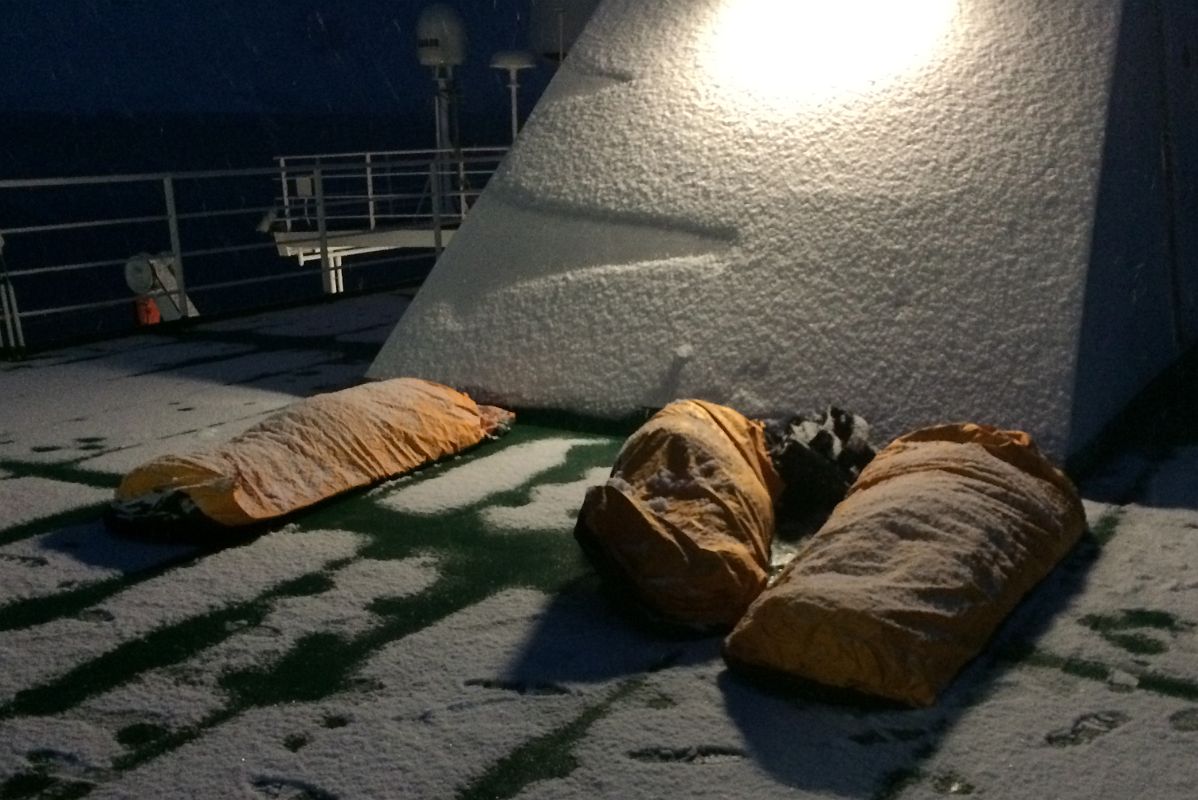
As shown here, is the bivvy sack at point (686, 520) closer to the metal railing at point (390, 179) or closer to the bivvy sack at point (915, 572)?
the bivvy sack at point (915, 572)

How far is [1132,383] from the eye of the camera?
122 inches

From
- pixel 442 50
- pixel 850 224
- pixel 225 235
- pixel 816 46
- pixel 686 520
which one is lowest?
pixel 225 235

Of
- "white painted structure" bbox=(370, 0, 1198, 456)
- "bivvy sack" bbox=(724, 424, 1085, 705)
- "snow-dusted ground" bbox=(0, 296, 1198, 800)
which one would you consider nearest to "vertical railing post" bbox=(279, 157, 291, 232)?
"white painted structure" bbox=(370, 0, 1198, 456)

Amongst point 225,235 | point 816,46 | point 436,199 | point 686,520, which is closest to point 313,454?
point 686,520

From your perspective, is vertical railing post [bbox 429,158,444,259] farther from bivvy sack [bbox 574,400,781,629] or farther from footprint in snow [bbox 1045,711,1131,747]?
footprint in snow [bbox 1045,711,1131,747]

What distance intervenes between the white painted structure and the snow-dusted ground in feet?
1.64

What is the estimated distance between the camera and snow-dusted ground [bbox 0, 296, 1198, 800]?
150 cm

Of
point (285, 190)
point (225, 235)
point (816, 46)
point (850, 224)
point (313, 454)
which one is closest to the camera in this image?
point (313, 454)

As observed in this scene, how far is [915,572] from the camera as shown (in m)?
1.79

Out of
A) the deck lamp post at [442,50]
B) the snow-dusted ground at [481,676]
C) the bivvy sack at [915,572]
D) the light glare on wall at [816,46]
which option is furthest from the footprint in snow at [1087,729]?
the deck lamp post at [442,50]

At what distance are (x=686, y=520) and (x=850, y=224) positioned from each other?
4.55ft

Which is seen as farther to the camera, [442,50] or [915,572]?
[442,50]

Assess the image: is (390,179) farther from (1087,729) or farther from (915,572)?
(1087,729)

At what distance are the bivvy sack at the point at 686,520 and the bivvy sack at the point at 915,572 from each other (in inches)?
5.5
